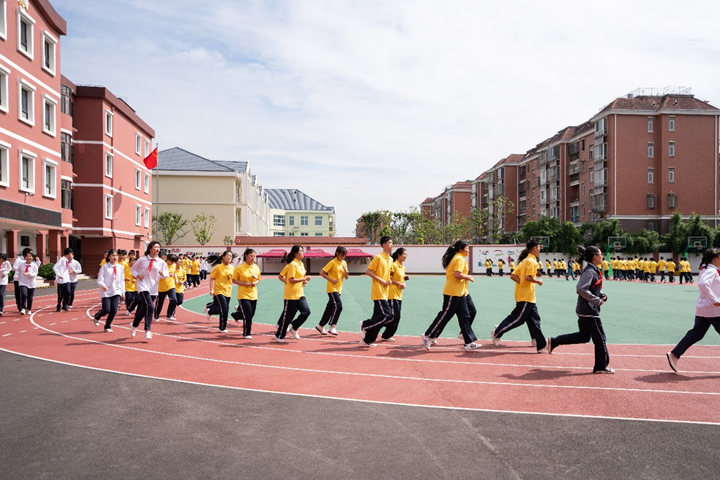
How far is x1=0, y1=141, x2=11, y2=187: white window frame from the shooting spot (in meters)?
22.9

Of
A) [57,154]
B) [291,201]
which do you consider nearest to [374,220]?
[291,201]

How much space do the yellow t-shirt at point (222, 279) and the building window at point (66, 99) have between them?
86.4ft

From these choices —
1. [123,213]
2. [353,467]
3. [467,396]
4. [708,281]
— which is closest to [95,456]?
[353,467]

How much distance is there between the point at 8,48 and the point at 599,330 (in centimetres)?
2482

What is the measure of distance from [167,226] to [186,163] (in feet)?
22.8

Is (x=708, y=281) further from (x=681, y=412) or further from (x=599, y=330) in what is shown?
(x=681, y=412)

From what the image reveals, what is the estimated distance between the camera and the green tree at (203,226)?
5413cm

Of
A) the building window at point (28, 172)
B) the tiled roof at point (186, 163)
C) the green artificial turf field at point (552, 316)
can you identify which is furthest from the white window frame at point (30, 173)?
the tiled roof at point (186, 163)

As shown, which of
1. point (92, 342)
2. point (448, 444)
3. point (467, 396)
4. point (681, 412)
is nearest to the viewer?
point (448, 444)

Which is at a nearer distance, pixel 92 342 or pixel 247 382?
pixel 247 382

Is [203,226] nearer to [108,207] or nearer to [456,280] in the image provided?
[108,207]

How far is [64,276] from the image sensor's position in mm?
15844

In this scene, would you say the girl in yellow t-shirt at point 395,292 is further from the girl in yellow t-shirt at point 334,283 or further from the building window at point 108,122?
the building window at point 108,122

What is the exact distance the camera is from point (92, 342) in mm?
10562
